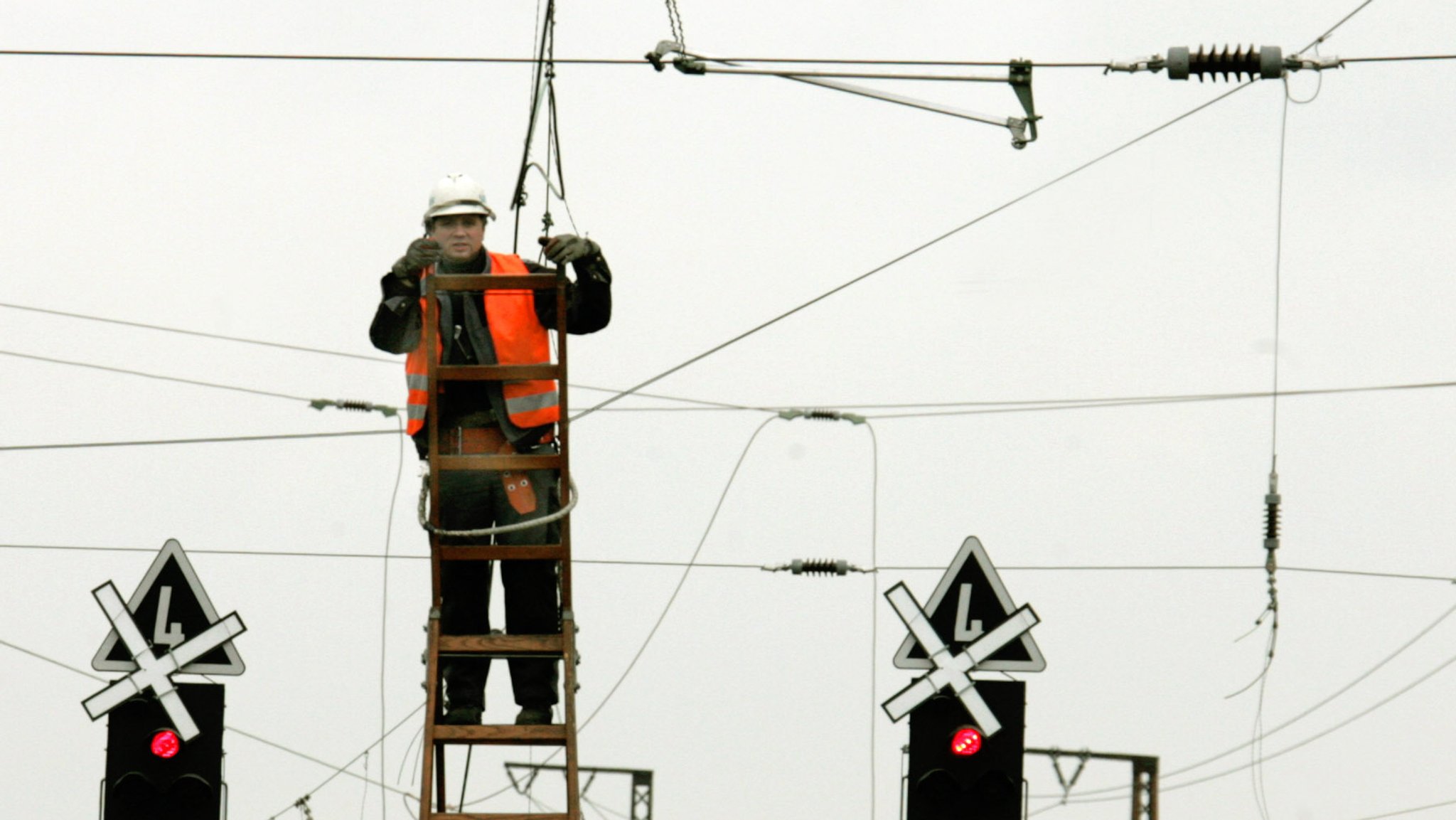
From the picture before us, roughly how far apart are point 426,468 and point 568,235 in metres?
1.29

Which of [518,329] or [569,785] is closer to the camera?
[569,785]

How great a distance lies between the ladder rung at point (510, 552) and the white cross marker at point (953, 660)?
1465mm

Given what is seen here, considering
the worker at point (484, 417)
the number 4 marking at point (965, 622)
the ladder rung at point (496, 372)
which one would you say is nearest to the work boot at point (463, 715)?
the worker at point (484, 417)

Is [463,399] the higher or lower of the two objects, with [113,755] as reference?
higher

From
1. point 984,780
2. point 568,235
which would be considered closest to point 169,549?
point 568,235

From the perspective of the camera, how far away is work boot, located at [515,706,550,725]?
39.3 feet

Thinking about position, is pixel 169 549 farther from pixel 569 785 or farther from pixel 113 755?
pixel 569 785

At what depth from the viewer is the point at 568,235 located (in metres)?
11.7

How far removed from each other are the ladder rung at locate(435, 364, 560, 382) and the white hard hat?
80 centimetres

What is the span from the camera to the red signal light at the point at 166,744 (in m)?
12.9

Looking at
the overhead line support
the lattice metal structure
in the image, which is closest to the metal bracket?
the overhead line support

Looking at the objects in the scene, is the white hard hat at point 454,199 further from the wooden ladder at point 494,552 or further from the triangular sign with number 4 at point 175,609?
the triangular sign with number 4 at point 175,609

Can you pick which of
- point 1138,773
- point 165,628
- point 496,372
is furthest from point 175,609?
point 1138,773

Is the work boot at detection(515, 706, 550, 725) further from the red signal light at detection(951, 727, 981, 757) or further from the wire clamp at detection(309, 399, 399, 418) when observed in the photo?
the wire clamp at detection(309, 399, 399, 418)
